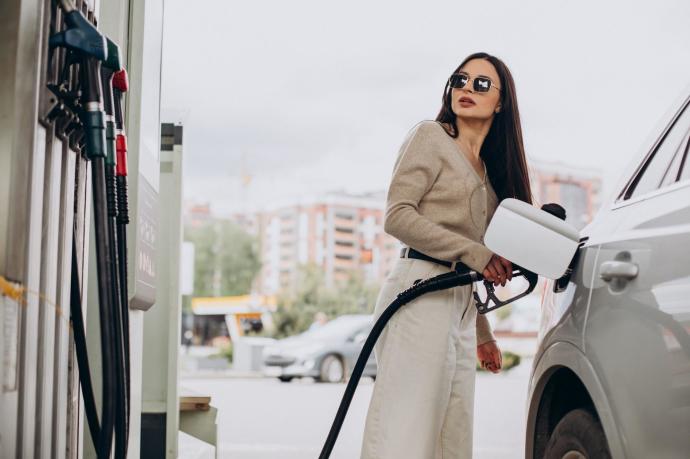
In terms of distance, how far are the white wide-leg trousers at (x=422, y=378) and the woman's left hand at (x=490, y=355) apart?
31cm

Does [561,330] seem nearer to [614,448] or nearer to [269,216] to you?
[614,448]

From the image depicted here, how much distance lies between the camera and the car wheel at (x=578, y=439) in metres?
2.54

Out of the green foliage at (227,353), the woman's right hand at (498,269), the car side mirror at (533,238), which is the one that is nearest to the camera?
the car side mirror at (533,238)

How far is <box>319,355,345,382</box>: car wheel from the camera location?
19.0 metres

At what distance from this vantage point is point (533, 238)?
2883 millimetres

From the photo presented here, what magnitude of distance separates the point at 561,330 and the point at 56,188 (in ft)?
4.75

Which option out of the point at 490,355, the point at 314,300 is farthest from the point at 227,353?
the point at 490,355

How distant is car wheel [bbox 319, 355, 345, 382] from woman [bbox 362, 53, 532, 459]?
15.7 metres

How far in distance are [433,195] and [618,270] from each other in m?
1.03

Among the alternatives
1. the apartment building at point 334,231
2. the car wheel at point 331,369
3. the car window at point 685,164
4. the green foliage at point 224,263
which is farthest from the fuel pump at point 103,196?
the apartment building at point 334,231

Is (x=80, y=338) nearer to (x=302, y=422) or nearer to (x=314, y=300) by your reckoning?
(x=302, y=422)

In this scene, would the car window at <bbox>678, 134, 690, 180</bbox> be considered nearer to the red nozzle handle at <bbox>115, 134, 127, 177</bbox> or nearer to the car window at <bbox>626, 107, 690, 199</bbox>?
the car window at <bbox>626, 107, 690, 199</bbox>

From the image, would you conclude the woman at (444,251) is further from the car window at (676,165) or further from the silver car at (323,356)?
the silver car at (323,356)

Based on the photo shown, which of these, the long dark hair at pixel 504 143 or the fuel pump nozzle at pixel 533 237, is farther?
the long dark hair at pixel 504 143
